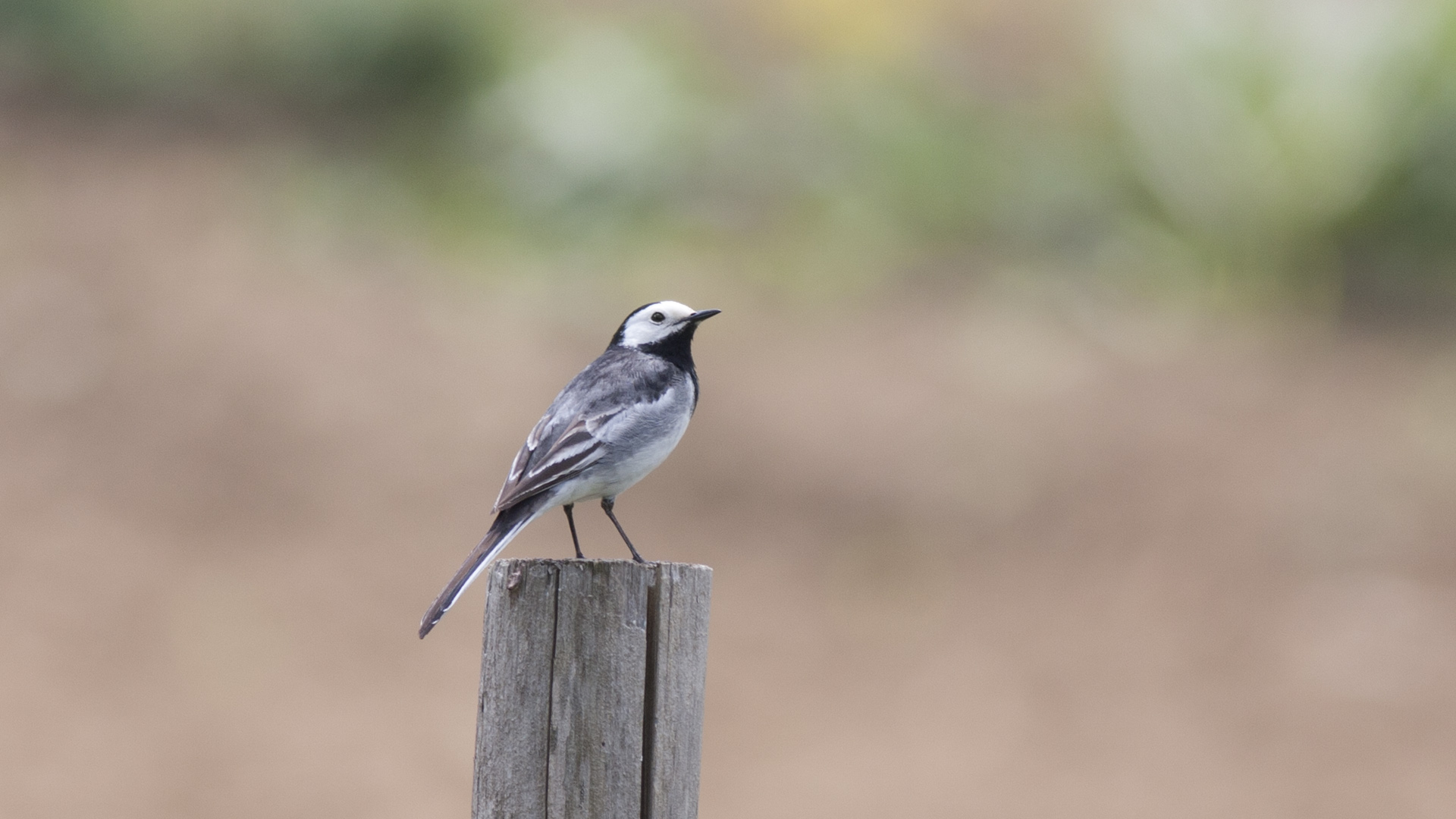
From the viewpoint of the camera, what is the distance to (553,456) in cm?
482

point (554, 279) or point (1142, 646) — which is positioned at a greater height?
point (554, 279)

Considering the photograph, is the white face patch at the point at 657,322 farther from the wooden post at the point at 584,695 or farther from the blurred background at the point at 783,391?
the blurred background at the point at 783,391

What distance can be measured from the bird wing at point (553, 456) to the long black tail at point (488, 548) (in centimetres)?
5

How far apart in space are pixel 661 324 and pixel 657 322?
0.9 inches

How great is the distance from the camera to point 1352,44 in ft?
44.1

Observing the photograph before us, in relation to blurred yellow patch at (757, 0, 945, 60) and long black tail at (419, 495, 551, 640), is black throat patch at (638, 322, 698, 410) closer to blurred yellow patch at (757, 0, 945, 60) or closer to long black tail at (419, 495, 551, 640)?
long black tail at (419, 495, 551, 640)

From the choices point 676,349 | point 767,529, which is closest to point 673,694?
point 676,349

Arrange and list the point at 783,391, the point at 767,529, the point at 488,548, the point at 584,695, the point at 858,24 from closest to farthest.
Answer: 1. the point at 584,695
2. the point at 488,548
3. the point at 767,529
4. the point at 783,391
5. the point at 858,24

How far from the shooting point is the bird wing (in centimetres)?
473

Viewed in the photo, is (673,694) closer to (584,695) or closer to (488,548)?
(584,695)

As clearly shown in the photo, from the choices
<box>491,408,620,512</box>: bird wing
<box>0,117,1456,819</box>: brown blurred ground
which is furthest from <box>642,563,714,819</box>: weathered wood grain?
<box>0,117,1456,819</box>: brown blurred ground

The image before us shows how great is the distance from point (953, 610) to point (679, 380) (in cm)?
591

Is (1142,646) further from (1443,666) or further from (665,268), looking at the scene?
(665,268)

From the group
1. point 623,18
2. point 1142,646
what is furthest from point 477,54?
point 1142,646
